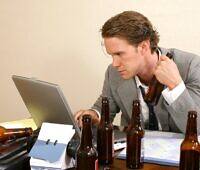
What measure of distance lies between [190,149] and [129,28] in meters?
0.75

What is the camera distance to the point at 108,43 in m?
1.62

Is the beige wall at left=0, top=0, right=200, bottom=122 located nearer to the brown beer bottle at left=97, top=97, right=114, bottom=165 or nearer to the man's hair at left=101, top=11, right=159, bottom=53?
the man's hair at left=101, top=11, right=159, bottom=53

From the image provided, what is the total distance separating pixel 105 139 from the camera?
118 centimetres

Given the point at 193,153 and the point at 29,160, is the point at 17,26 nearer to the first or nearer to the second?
the point at 29,160

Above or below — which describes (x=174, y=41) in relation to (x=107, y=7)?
below

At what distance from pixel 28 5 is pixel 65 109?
1.45 meters

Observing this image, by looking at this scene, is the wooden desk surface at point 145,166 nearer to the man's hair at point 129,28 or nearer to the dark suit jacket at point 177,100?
the dark suit jacket at point 177,100

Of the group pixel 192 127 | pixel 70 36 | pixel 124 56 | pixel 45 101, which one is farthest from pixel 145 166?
pixel 70 36

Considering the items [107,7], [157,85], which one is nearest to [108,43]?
[157,85]

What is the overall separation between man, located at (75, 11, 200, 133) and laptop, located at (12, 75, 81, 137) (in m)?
0.25

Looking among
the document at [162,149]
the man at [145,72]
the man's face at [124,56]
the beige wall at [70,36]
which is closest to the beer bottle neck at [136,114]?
the document at [162,149]

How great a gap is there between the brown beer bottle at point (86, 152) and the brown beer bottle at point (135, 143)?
0.16 meters

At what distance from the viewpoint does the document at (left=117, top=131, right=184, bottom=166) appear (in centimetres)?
116

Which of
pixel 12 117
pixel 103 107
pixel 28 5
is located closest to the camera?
pixel 103 107
